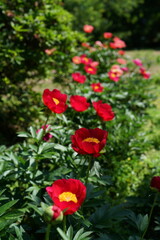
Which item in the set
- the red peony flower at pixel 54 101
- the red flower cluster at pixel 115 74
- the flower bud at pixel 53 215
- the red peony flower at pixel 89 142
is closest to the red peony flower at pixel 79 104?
the red peony flower at pixel 54 101

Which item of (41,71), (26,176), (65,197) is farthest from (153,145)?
(65,197)

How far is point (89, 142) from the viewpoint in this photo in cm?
114

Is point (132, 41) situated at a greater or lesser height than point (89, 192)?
lesser

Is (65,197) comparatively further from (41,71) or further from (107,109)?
(41,71)

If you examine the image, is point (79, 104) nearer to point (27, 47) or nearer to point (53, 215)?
point (53, 215)

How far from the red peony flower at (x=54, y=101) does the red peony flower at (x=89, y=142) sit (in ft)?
0.70

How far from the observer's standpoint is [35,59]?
3027mm

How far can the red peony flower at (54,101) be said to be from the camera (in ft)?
4.58

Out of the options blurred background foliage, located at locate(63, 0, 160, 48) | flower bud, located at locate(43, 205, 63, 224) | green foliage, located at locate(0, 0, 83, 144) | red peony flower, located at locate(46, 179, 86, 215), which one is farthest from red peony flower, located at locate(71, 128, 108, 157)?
blurred background foliage, located at locate(63, 0, 160, 48)

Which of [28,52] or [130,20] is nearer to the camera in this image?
[28,52]

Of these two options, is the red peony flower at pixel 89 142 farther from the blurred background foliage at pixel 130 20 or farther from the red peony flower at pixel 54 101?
the blurred background foliage at pixel 130 20

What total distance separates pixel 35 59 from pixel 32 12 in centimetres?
50

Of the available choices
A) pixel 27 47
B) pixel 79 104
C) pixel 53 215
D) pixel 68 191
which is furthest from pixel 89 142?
pixel 27 47

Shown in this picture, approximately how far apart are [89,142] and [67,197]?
10.0 inches
